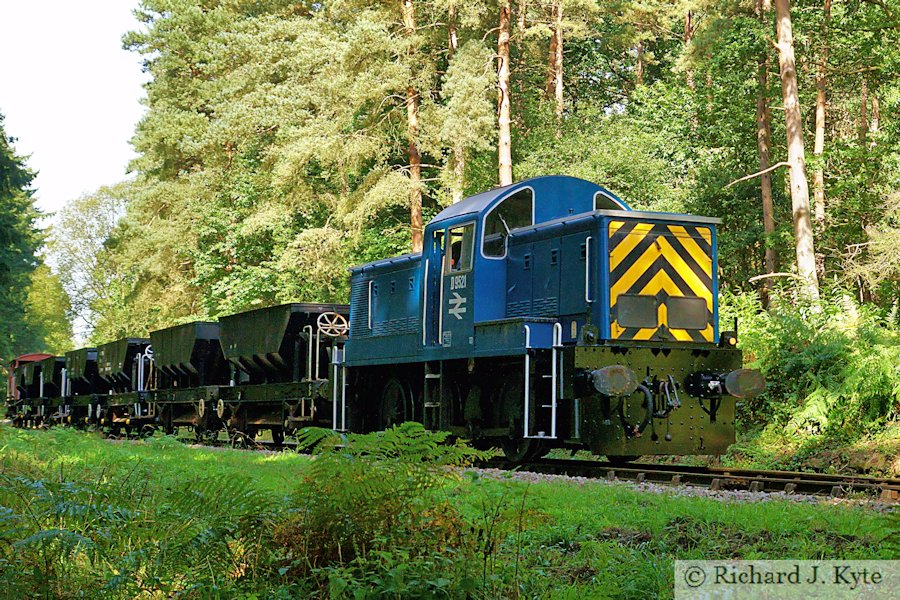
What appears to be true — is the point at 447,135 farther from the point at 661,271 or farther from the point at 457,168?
the point at 661,271

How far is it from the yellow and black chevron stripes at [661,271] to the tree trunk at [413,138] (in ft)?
59.0

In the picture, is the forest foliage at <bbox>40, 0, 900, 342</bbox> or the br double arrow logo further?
the forest foliage at <bbox>40, 0, 900, 342</bbox>

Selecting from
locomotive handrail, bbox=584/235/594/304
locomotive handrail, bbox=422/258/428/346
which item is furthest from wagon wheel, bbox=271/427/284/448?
locomotive handrail, bbox=584/235/594/304

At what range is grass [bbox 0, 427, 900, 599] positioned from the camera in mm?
5555

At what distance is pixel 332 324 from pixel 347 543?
13.6 metres

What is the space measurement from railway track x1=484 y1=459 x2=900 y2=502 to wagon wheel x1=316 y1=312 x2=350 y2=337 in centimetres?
537

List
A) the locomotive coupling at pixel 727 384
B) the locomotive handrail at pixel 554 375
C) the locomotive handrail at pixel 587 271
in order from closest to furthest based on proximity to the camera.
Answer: the locomotive handrail at pixel 554 375 < the locomotive coupling at pixel 727 384 < the locomotive handrail at pixel 587 271

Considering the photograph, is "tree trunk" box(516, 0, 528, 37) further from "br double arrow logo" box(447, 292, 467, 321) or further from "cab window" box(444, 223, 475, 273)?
"br double arrow logo" box(447, 292, 467, 321)

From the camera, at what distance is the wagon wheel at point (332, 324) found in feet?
63.0

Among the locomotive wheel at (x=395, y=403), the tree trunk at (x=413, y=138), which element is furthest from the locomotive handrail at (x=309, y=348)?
the tree trunk at (x=413, y=138)

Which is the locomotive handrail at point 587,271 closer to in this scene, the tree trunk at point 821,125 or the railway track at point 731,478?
the railway track at point 731,478

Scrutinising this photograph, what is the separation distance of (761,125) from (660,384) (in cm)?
2170

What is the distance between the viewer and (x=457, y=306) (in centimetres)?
1451

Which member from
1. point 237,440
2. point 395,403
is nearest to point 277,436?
point 237,440
